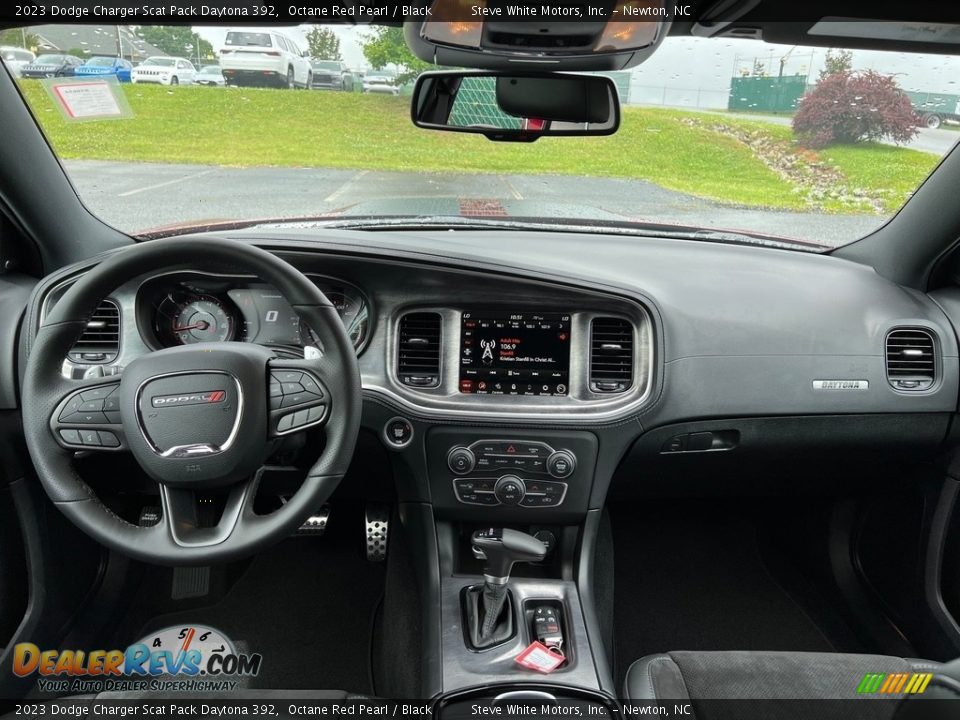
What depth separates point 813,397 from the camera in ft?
7.84

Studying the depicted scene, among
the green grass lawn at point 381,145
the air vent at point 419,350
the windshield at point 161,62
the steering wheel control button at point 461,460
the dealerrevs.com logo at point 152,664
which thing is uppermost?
the windshield at point 161,62

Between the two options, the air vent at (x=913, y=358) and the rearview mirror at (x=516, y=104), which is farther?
the air vent at (x=913, y=358)

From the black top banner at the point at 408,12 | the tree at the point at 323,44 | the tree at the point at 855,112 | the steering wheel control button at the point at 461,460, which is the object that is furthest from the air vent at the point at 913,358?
the tree at the point at 323,44

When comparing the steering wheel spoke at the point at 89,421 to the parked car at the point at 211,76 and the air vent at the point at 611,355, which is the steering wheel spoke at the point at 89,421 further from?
the air vent at the point at 611,355

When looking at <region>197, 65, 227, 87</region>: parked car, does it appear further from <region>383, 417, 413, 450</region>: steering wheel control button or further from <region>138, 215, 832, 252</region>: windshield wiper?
<region>383, 417, 413, 450</region>: steering wheel control button

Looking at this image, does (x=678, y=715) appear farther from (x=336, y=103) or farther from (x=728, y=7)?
(x=336, y=103)

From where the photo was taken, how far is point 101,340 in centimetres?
222

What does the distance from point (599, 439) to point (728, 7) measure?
4.27 ft

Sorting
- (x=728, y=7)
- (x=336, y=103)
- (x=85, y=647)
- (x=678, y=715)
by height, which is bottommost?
(x=85, y=647)

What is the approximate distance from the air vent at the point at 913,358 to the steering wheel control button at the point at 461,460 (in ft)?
4.80

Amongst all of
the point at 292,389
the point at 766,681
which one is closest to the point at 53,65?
the point at 292,389

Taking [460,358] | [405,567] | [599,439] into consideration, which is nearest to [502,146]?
[460,358]

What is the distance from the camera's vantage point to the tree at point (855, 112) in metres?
2.34

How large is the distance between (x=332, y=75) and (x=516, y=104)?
578mm
